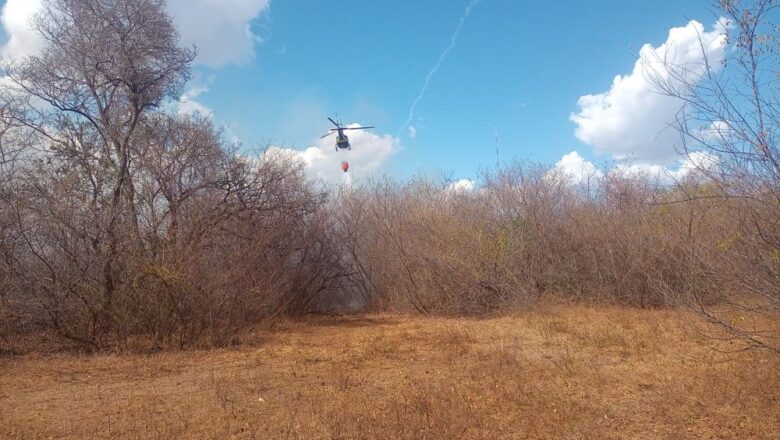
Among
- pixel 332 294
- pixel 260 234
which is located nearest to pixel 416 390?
pixel 260 234

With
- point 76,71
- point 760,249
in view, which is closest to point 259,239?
→ point 76,71

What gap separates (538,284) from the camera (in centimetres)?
1450

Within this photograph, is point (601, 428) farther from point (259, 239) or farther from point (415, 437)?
point (259, 239)

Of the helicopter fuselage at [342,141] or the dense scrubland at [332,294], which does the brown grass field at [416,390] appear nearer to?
the dense scrubland at [332,294]

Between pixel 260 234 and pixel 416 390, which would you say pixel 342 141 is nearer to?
pixel 260 234

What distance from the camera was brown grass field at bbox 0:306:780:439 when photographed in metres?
4.93

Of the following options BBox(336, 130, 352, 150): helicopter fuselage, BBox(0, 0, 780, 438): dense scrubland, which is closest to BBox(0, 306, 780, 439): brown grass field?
BBox(0, 0, 780, 438): dense scrubland

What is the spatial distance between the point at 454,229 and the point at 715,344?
24.1 ft

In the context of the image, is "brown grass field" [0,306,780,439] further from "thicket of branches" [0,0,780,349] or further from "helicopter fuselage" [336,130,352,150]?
"helicopter fuselage" [336,130,352,150]

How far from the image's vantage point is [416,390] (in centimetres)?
617

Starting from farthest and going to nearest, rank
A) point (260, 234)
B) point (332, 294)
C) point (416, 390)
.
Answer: point (332, 294), point (260, 234), point (416, 390)

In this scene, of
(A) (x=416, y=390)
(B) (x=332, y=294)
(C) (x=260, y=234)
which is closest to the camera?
(A) (x=416, y=390)

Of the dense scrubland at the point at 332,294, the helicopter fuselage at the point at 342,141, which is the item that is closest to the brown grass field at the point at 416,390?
the dense scrubland at the point at 332,294

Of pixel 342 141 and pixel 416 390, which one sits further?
pixel 342 141
